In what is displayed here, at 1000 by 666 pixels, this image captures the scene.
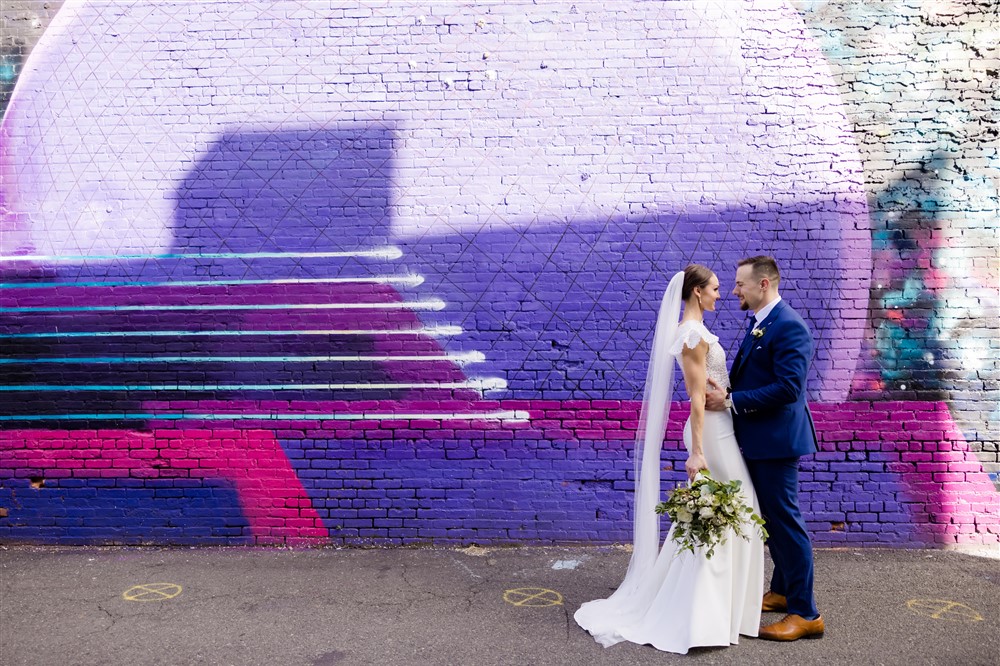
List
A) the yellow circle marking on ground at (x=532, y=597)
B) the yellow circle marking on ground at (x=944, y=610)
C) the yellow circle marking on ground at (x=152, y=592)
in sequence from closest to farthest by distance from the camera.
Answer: the yellow circle marking on ground at (x=944, y=610) < the yellow circle marking on ground at (x=532, y=597) < the yellow circle marking on ground at (x=152, y=592)

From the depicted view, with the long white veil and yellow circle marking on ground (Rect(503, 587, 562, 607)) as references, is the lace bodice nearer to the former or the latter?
the long white veil

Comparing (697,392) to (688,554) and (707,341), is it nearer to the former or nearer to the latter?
(707,341)

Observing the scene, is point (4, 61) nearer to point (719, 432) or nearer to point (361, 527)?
point (361, 527)

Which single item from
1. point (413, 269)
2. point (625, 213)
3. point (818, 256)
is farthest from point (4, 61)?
point (818, 256)

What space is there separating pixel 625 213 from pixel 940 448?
2.70 metres

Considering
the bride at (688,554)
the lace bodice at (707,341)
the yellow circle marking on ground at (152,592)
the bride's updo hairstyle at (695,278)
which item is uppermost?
the bride's updo hairstyle at (695,278)

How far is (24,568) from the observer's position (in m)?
5.29

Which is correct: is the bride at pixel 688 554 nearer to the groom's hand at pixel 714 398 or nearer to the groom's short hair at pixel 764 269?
the groom's hand at pixel 714 398

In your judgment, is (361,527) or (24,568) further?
(361,527)

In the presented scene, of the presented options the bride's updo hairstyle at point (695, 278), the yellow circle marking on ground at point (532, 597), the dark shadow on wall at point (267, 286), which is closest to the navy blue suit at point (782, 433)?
the bride's updo hairstyle at point (695, 278)

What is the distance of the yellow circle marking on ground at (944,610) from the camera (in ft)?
14.0

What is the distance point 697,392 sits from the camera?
4121 millimetres

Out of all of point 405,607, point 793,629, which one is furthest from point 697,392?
point 405,607

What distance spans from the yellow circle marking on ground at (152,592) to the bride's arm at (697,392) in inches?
123
